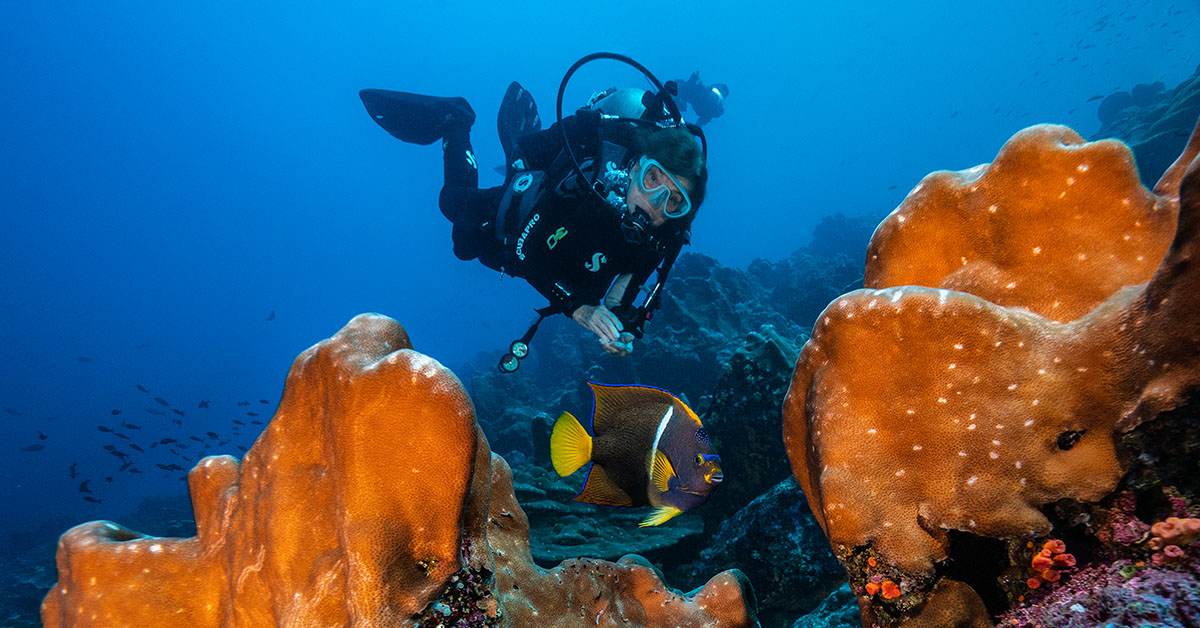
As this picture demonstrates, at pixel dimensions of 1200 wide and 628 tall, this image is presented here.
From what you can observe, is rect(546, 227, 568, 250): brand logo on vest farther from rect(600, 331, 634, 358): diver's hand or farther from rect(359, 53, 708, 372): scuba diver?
rect(600, 331, 634, 358): diver's hand

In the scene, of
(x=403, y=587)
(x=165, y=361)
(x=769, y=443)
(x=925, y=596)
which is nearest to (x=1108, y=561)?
(x=925, y=596)

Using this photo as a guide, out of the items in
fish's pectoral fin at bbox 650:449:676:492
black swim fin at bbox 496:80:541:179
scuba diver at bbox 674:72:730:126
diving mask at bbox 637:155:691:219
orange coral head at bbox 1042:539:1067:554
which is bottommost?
fish's pectoral fin at bbox 650:449:676:492

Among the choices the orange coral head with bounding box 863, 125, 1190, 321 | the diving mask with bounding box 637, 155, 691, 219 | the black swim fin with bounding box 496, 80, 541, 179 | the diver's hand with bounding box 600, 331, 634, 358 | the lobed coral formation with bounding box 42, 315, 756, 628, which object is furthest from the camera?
the black swim fin with bounding box 496, 80, 541, 179

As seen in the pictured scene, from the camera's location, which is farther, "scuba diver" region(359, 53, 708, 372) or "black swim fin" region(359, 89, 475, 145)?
"black swim fin" region(359, 89, 475, 145)

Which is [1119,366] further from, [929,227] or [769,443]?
[769,443]

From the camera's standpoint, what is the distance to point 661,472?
2.49 m

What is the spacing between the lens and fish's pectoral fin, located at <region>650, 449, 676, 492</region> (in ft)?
8.16

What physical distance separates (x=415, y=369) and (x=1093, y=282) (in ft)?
8.17

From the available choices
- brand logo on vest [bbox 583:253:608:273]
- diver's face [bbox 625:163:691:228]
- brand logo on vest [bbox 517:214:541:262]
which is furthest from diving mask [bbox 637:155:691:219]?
brand logo on vest [bbox 517:214:541:262]

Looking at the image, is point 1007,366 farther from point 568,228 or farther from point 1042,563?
point 568,228

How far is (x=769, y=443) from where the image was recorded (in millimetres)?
6117

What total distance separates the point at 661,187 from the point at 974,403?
4170 millimetres

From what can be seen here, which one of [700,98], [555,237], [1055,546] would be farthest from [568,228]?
[700,98]

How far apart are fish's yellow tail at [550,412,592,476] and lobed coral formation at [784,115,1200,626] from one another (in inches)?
42.5
